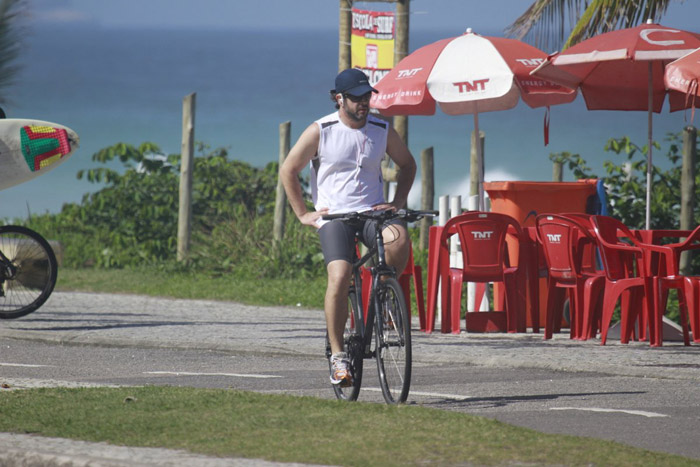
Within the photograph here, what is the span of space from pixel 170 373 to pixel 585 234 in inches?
156

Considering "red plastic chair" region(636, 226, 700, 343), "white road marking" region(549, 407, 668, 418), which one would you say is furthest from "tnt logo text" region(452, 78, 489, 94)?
"white road marking" region(549, 407, 668, 418)

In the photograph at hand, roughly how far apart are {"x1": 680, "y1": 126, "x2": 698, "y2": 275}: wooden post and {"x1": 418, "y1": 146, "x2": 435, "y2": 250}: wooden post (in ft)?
19.2

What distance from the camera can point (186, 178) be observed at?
20734 mm

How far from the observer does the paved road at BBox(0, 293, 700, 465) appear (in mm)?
6777

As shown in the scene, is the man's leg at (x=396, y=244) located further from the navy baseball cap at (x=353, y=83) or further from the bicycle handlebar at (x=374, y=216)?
the navy baseball cap at (x=353, y=83)

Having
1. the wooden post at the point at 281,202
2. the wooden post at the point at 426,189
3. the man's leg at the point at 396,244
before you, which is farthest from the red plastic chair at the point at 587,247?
the wooden post at the point at 281,202

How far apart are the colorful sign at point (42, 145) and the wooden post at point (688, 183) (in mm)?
6706

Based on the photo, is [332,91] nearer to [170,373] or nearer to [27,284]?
[170,373]

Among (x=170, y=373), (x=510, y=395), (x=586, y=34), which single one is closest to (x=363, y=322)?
(x=510, y=395)

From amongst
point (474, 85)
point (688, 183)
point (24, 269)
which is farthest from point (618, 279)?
point (24, 269)

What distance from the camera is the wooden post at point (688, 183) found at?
46.3ft

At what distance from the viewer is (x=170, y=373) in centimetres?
886

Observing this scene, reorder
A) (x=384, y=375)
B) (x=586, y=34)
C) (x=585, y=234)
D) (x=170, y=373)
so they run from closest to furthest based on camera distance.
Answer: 1. (x=384, y=375)
2. (x=170, y=373)
3. (x=585, y=234)
4. (x=586, y=34)

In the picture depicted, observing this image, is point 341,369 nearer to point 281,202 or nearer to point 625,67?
point 625,67
